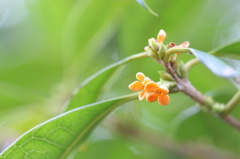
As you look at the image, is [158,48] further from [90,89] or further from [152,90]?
[90,89]

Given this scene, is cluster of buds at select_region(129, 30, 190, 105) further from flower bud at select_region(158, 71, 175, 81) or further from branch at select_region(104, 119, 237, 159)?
branch at select_region(104, 119, 237, 159)

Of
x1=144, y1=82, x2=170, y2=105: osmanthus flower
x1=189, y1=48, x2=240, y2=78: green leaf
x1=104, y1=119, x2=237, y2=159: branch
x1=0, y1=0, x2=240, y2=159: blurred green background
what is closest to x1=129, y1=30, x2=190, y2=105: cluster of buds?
x1=144, y1=82, x2=170, y2=105: osmanthus flower

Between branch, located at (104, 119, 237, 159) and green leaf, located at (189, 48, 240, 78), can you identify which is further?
branch, located at (104, 119, 237, 159)

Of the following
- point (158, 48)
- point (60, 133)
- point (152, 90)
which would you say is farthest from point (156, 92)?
point (60, 133)

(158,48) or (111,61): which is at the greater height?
(111,61)

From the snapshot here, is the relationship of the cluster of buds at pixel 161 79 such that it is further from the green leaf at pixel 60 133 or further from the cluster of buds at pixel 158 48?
the green leaf at pixel 60 133

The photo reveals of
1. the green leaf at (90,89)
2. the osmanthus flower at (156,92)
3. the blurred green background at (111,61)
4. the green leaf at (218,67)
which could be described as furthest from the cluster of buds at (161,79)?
the blurred green background at (111,61)
